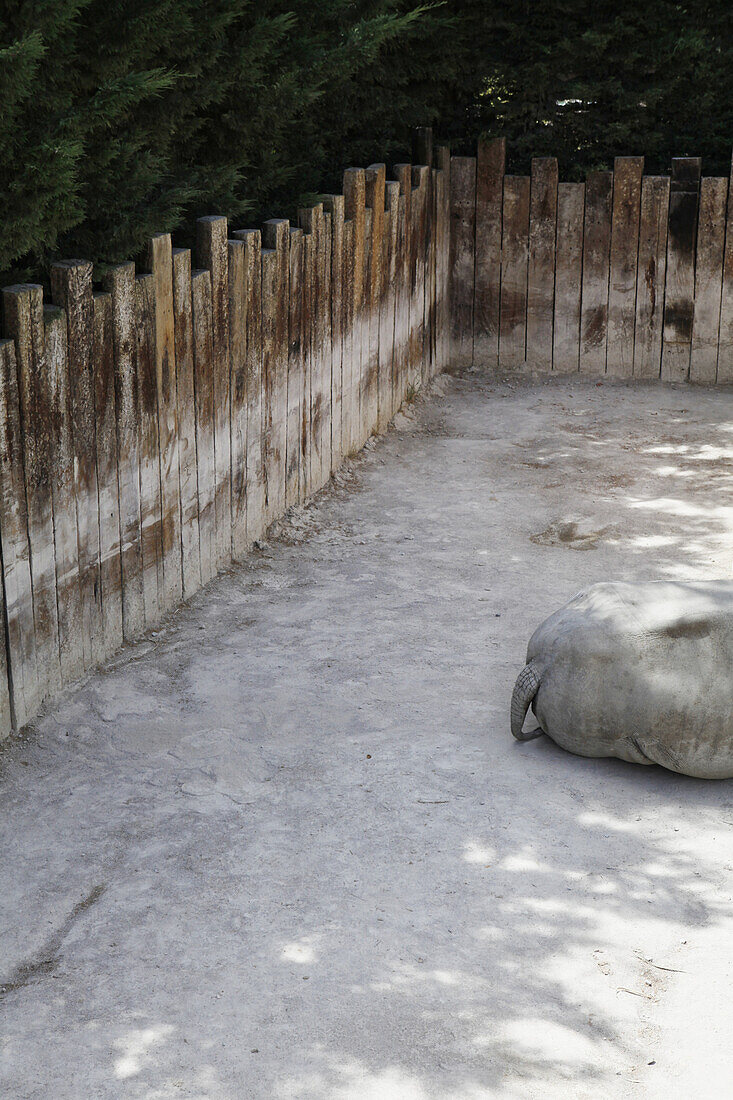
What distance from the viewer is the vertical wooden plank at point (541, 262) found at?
9727mm

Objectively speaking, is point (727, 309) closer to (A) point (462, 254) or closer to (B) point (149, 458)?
(A) point (462, 254)

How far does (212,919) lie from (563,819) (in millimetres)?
1249

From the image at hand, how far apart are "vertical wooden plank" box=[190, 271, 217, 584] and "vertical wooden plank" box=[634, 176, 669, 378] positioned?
517 cm

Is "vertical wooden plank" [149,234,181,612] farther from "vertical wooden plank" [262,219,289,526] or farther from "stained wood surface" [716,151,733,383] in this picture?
"stained wood surface" [716,151,733,383]

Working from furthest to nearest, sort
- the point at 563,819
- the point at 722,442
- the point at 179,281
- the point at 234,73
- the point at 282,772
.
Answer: the point at 722,442, the point at 234,73, the point at 179,281, the point at 282,772, the point at 563,819

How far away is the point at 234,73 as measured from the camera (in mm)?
5809

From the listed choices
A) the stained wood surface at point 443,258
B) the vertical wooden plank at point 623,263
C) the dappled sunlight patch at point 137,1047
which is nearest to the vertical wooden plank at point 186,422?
the dappled sunlight patch at point 137,1047

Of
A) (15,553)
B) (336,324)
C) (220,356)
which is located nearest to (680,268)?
Answer: (336,324)

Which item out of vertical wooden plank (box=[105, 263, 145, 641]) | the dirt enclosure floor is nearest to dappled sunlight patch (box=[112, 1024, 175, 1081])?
the dirt enclosure floor

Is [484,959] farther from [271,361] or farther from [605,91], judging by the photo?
[605,91]

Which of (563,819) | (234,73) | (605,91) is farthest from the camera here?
(605,91)

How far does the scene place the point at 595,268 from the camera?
9906mm

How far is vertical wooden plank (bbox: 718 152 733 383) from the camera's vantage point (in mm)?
9602

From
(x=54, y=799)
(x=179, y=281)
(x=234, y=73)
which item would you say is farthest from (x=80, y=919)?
(x=234, y=73)
